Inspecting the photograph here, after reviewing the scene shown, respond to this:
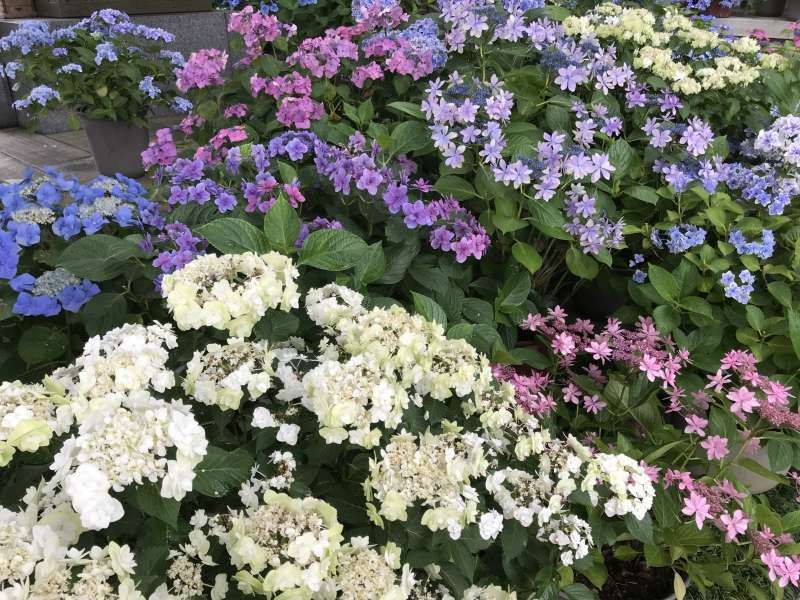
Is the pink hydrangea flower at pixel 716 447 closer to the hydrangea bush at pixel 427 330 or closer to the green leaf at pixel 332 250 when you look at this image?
the hydrangea bush at pixel 427 330

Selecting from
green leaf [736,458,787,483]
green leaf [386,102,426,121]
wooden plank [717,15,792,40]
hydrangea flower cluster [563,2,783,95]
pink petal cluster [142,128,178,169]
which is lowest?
green leaf [736,458,787,483]

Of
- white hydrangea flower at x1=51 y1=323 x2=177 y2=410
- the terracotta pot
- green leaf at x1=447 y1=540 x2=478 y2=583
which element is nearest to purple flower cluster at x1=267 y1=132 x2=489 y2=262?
white hydrangea flower at x1=51 y1=323 x2=177 y2=410

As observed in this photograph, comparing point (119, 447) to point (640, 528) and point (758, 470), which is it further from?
point (758, 470)

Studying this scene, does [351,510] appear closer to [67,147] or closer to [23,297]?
[23,297]

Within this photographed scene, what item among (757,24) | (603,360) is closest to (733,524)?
(603,360)

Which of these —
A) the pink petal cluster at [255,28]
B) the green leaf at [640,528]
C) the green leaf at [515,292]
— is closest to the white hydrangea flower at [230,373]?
the green leaf at [640,528]

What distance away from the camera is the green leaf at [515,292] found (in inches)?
58.2

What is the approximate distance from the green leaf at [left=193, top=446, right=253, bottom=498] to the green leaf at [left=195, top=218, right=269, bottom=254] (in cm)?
43

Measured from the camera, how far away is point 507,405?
100 cm

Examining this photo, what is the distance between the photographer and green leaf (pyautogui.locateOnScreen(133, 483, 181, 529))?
0.67m

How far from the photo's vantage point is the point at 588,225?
146 cm

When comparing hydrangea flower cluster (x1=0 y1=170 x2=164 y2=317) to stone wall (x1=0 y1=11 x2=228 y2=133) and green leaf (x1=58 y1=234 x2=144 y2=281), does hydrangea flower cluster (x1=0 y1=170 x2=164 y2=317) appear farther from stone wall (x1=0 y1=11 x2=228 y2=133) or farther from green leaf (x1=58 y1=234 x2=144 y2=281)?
stone wall (x1=0 y1=11 x2=228 y2=133)

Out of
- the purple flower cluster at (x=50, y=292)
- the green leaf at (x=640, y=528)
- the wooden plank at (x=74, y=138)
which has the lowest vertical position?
the wooden plank at (x=74, y=138)

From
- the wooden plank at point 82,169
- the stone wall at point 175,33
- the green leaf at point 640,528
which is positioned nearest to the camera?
the green leaf at point 640,528
